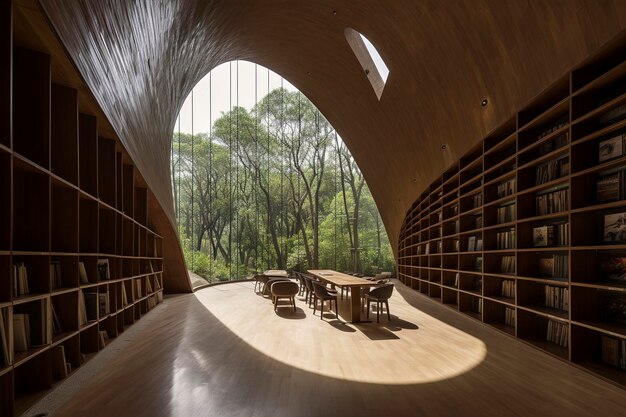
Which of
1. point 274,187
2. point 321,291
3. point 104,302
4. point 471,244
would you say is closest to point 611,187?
point 471,244

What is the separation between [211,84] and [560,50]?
13424 mm

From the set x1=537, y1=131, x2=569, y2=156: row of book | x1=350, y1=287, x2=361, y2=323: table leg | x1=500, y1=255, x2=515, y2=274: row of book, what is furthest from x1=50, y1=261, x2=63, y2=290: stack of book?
x1=500, y1=255, x2=515, y2=274: row of book

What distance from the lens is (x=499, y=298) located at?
5.39 metres

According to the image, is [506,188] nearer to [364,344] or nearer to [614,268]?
[614,268]

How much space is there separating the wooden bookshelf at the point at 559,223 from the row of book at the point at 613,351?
11mm

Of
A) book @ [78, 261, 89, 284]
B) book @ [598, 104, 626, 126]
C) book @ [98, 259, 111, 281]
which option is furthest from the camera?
book @ [98, 259, 111, 281]

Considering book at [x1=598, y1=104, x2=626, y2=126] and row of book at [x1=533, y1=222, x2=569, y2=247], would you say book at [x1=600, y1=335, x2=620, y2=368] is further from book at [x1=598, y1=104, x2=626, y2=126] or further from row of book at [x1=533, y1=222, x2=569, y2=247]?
book at [x1=598, y1=104, x2=626, y2=126]

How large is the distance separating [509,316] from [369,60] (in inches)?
282

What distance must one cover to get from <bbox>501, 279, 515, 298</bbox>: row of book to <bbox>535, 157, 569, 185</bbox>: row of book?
5.11 ft

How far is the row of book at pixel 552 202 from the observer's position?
A: 4062 mm

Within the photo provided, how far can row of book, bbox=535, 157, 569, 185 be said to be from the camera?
13.6 feet

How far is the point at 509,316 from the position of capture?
217 inches

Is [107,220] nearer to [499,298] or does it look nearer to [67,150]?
[67,150]

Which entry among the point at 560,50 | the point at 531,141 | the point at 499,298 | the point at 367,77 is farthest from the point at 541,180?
the point at 367,77
